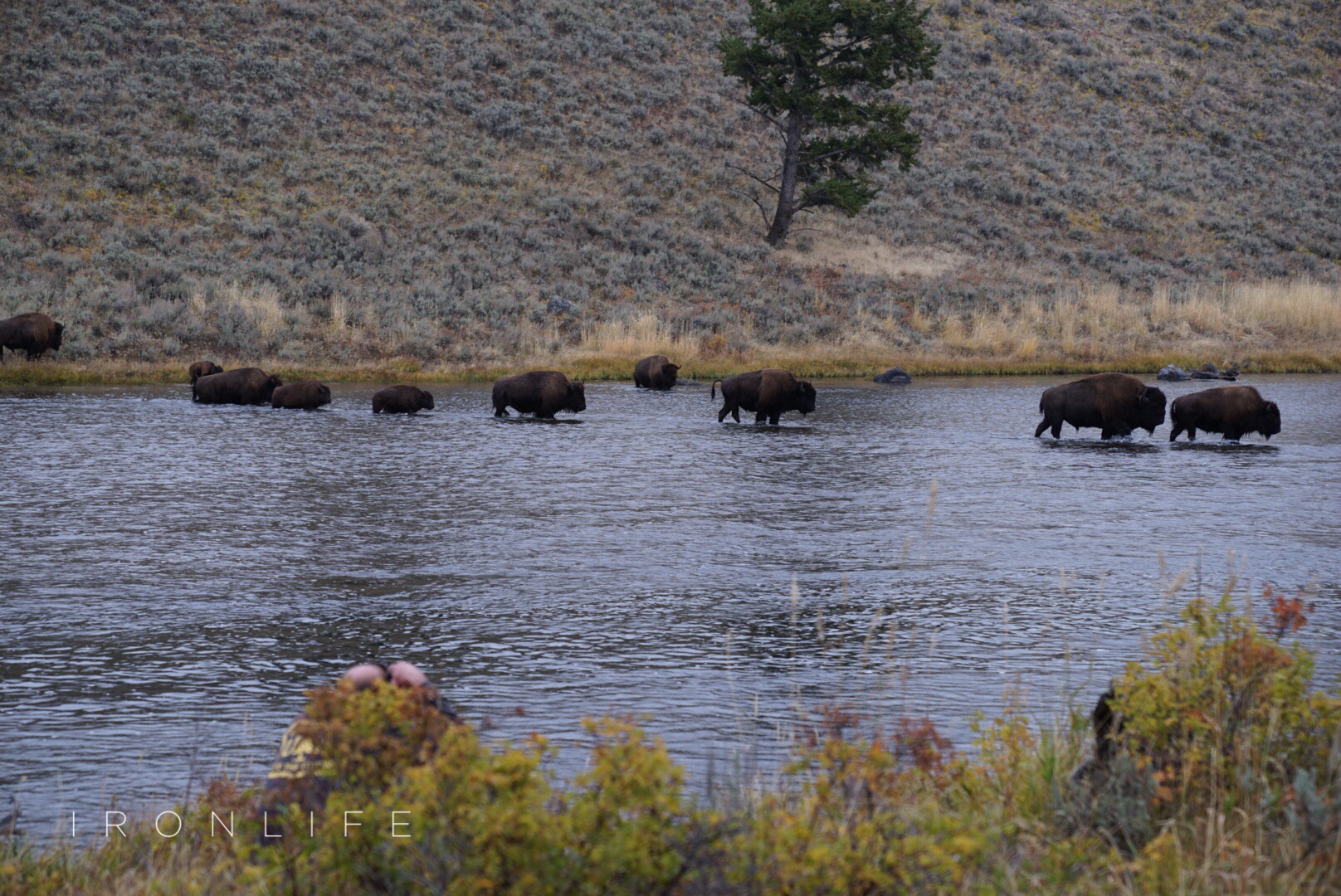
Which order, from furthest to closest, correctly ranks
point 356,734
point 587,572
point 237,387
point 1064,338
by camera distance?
point 1064,338
point 237,387
point 587,572
point 356,734

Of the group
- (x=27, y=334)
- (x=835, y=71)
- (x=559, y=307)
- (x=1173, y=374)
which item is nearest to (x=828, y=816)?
(x=27, y=334)

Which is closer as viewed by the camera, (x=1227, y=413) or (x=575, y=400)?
(x=1227, y=413)

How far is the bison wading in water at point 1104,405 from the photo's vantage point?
74.5ft

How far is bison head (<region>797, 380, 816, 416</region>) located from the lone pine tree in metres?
26.0

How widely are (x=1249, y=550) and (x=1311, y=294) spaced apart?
4260cm

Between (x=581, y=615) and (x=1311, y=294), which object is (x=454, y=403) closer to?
(x=581, y=615)

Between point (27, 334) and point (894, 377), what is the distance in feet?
72.5

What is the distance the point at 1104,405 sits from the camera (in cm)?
2272

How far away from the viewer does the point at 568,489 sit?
16.0 m

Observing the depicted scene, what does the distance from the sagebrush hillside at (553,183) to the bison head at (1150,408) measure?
18806mm

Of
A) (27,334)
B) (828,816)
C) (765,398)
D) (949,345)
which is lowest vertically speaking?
(828,816)

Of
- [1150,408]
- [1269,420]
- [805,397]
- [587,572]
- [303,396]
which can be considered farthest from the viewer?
[303,396]

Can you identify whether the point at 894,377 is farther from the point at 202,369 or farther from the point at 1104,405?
the point at 202,369

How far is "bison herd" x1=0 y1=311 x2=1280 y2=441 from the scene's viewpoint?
22.6 meters
